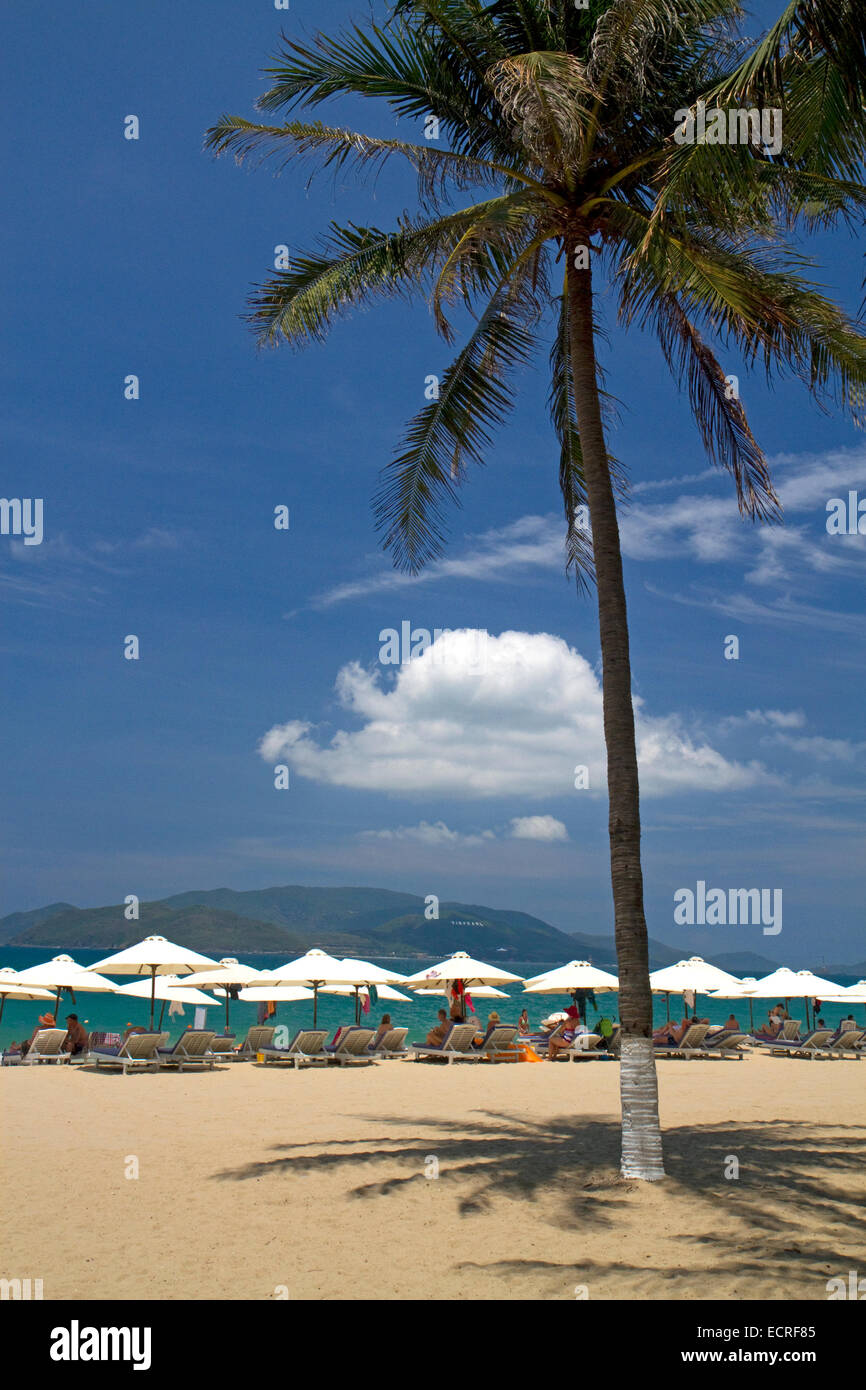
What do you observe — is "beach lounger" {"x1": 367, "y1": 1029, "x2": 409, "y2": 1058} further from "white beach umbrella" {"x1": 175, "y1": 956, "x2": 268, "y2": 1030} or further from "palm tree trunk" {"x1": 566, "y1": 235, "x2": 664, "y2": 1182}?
"palm tree trunk" {"x1": 566, "y1": 235, "x2": 664, "y2": 1182}

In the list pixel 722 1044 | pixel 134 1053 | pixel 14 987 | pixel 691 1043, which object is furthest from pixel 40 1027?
pixel 722 1044

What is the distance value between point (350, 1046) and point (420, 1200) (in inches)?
515

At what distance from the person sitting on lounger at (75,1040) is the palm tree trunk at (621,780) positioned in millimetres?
14582

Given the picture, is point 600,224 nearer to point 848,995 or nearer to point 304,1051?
point 304,1051

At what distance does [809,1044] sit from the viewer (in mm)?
24016

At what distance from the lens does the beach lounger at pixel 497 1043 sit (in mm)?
21094

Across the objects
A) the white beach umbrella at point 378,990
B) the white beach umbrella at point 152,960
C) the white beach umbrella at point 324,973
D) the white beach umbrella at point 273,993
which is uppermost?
the white beach umbrella at point 152,960

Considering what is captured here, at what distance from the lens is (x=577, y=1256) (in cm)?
639

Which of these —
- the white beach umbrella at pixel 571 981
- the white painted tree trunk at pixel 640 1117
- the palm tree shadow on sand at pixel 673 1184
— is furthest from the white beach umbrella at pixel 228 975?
the white painted tree trunk at pixel 640 1117

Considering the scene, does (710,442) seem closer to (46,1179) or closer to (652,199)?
(652,199)

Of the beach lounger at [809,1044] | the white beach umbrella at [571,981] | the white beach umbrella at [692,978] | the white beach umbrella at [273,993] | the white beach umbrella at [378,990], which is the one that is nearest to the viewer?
the white beach umbrella at [273,993]

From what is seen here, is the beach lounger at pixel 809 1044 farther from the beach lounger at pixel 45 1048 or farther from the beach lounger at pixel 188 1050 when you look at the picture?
the beach lounger at pixel 45 1048
